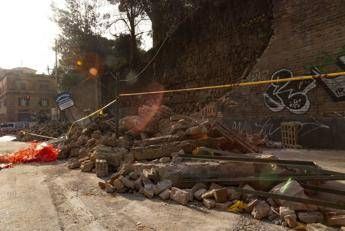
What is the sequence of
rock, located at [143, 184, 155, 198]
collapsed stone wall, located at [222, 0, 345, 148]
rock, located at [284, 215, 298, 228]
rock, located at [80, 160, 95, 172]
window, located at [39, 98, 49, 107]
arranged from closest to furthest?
rock, located at [284, 215, 298, 228]
rock, located at [143, 184, 155, 198]
rock, located at [80, 160, 95, 172]
collapsed stone wall, located at [222, 0, 345, 148]
window, located at [39, 98, 49, 107]

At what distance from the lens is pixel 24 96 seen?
5722cm

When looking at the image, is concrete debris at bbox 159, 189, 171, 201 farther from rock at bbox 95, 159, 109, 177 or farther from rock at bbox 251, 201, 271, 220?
rock at bbox 95, 159, 109, 177

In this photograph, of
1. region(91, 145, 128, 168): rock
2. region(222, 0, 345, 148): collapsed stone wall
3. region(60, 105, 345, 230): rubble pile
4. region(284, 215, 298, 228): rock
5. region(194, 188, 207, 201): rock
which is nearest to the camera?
region(284, 215, 298, 228): rock

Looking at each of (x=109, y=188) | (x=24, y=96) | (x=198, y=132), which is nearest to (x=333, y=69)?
(x=198, y=132)

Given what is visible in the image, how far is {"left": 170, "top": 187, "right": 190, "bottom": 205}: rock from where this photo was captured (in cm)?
400

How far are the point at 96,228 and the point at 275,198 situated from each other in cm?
209

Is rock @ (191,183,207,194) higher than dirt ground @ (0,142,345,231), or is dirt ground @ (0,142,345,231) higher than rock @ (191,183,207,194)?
rock @ (191,183,207,194)

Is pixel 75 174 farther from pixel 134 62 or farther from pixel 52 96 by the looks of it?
pixel 52 96

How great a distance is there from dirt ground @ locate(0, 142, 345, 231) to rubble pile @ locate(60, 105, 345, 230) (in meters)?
0.21

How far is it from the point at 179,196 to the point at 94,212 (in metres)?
1.14

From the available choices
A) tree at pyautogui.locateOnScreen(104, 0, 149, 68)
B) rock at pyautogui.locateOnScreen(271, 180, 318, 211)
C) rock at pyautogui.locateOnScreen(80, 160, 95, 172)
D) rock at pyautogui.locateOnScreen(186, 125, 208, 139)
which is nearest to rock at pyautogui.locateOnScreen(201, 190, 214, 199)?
rock at pyautogui.locateOnScreen(271, 180, 318, 211)

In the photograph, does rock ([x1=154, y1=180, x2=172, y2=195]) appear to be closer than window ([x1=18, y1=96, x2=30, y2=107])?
Yes

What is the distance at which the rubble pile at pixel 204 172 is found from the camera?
11.1 ft

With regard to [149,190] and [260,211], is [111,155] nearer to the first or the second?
[149,190]
